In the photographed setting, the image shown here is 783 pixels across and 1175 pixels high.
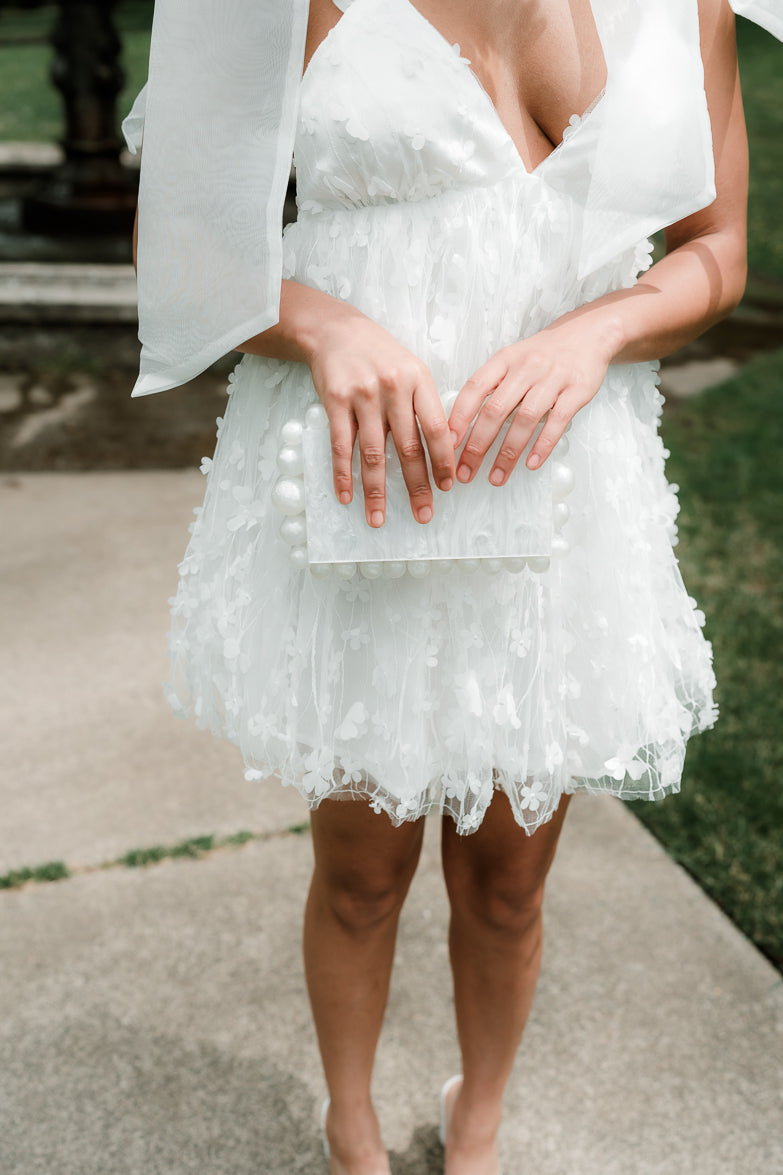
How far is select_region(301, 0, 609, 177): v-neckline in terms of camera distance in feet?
3.86

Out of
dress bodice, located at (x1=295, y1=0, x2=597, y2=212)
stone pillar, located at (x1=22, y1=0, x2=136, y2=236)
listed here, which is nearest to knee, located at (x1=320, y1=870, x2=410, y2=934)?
dress bodice, located at (x1=295, y1=0, x2=597, y2=212)

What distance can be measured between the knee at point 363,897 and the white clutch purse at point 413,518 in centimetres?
50

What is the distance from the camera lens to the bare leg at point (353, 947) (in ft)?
4.66

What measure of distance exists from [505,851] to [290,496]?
604mm

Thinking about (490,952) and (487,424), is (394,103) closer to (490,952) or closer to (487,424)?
(487,424)

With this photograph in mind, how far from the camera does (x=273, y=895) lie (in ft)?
7.43

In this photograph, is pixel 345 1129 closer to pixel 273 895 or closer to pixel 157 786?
pixel 273 895

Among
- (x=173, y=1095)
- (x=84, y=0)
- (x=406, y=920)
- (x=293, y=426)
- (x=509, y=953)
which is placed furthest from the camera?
(x=84, y=0)

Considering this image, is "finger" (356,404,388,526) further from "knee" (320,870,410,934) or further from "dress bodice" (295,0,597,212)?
"knee" (320,870,410,934)

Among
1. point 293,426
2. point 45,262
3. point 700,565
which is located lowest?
point 45,262

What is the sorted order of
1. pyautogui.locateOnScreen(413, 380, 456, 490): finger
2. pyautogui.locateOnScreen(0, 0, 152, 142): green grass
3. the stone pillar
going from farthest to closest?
pyautogui.locateOnScreen(0, 0, 152, 142): green grass < the stone pillar < pyautogui.locateOnScreen(413, 380, 456, 490): finger

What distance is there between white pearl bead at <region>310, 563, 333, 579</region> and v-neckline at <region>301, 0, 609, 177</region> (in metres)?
0.51

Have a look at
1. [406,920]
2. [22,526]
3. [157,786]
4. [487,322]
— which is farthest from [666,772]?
[22,526]

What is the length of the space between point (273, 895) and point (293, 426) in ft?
4.50
